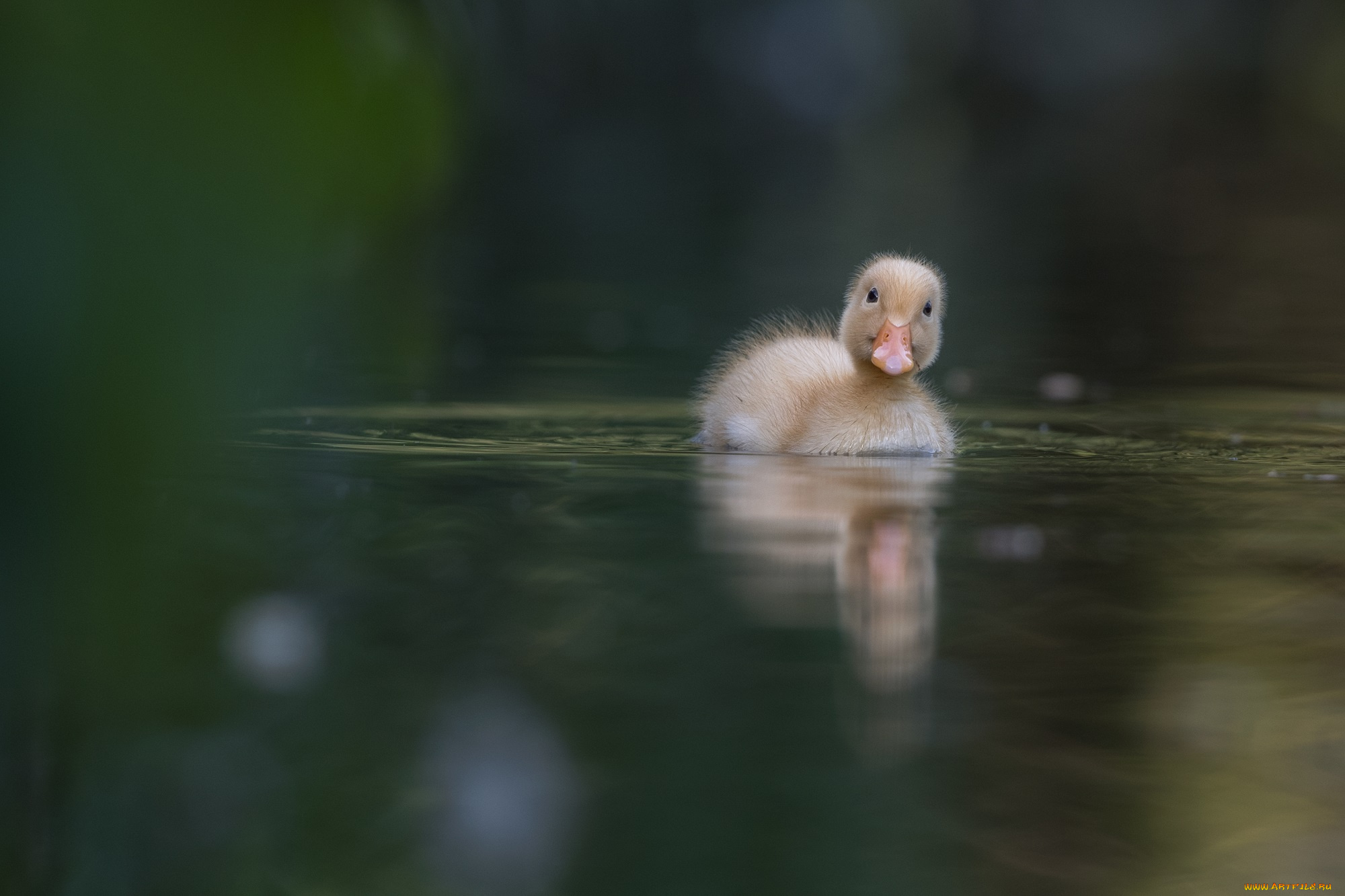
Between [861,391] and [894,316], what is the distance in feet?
1.02

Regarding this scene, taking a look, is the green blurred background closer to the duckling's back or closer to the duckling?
the duckling's back

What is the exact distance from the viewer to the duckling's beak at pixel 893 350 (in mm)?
6383

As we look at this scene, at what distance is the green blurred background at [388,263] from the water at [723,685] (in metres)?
0.04

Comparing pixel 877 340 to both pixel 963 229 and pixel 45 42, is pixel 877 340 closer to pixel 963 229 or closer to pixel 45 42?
pixel 45 42

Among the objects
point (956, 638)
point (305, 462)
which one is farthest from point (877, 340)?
point (956, 638)

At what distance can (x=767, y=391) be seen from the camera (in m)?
6.91

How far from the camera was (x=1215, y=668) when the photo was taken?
11.7ft

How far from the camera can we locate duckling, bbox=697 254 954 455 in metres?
6.50

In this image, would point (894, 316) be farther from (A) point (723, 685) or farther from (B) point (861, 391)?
(A) point (723, 685)

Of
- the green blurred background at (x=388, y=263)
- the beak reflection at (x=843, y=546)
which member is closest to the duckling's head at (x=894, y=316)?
the beak reflection at (x=843, y=546)

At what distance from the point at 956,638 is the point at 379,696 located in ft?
4.02

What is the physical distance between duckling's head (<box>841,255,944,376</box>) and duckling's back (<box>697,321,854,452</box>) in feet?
0.74

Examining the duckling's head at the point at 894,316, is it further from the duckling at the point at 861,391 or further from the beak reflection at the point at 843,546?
the beak reflection at the point at 843,546

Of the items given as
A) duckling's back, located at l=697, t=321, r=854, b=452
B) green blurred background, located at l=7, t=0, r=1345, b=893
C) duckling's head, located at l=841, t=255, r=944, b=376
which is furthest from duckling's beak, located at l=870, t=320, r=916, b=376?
green blurred background, located at l=7, t=0, r=1345, b=893
